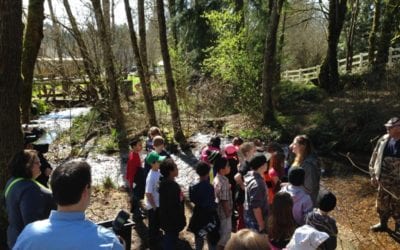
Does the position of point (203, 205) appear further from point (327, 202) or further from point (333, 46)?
point (333, 46)

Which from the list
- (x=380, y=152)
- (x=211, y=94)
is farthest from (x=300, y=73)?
(x=380, y=152)

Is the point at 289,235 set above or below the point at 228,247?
below

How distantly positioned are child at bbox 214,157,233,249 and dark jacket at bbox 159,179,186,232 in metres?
0.52

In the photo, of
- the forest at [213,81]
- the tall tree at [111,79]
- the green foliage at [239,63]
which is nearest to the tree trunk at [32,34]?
the forest at [213,81]

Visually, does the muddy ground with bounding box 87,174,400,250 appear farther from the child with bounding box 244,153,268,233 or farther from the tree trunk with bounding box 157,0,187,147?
the tree trunk with bounding box 157,0,187,147

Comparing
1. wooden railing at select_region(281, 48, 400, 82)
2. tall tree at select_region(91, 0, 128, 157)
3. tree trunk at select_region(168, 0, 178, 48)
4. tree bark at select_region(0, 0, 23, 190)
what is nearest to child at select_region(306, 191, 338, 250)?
tree bark at select_region(0, 0, 23, 190)

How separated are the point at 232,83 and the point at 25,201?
48.3ft

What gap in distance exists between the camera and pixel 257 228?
523 centimetres

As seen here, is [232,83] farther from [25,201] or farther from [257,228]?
[25,201]

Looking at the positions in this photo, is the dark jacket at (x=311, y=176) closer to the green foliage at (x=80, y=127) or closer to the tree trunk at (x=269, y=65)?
the green foliage at (x=80, y=127)

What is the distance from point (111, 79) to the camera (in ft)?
45.8

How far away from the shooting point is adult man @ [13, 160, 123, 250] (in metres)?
2.56

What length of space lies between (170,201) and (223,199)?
724 millimetres

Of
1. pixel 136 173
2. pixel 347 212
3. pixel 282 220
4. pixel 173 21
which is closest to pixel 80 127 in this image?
pixel 136 173
